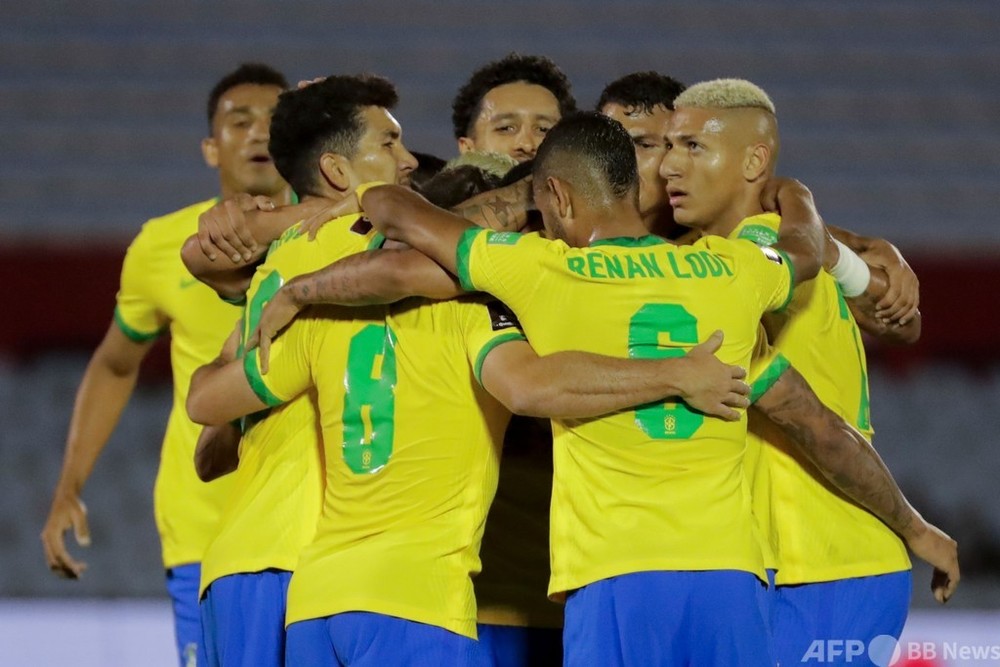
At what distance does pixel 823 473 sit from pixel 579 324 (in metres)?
0.84

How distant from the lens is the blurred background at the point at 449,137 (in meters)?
9.59

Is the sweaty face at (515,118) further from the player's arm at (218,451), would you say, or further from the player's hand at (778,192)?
the player's arm at (218,451)

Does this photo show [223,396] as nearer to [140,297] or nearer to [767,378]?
[767,378]

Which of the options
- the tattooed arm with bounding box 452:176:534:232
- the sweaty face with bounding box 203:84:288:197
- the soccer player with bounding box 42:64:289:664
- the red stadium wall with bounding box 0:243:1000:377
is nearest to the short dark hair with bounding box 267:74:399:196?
the tattooed arm with bounding box 452:176:534:232

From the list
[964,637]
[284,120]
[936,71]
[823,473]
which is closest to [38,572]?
[964,637]

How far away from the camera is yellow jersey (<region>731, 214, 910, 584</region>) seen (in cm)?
365

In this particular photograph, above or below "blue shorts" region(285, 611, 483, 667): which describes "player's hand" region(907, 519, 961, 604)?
above

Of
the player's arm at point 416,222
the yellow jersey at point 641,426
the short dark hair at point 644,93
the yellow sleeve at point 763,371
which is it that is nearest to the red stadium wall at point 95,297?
the short dark hair at point 644,93

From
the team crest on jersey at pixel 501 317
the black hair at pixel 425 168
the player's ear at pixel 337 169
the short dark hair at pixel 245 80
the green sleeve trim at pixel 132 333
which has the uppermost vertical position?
the short dark hair at pixel 245 80

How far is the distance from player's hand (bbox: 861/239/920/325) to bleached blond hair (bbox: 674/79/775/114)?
1.64 feet

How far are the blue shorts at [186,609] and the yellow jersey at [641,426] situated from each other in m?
2.10

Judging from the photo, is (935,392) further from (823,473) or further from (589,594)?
(589,594)

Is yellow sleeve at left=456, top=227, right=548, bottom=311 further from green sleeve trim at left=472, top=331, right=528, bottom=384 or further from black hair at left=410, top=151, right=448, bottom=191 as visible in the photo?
black hair at left=410, top=151, right=448, bottom=191

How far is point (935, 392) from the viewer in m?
10.2
